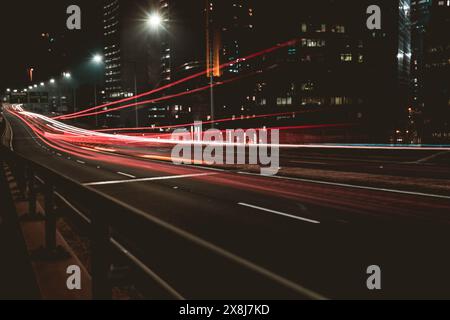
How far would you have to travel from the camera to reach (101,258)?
3.76 m

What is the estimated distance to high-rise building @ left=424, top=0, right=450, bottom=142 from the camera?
400ft

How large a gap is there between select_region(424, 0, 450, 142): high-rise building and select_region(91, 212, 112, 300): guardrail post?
394ft

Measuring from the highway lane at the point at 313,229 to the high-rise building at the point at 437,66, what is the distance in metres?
111

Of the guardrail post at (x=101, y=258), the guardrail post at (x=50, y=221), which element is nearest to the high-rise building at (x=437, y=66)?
the guardrail post at (x=50, y=221)

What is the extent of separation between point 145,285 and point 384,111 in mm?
115270

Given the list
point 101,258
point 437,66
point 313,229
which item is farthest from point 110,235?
point 437,66

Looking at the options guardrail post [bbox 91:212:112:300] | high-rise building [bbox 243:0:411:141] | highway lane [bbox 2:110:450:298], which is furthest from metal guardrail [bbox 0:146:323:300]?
high-rise building [bbox 243:0:411:141]

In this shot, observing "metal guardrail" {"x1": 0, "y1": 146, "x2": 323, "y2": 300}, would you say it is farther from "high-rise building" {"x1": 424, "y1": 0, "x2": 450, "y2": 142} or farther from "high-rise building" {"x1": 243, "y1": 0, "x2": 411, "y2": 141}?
"high-rise building" {"x1": 424, "y1": 0, "x2": 450, "y2": 142}

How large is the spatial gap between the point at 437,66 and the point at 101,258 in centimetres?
16039

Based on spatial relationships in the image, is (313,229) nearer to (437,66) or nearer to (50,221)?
(50,221)

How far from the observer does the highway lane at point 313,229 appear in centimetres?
584

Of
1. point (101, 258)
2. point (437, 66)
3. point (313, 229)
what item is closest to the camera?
point (101, 258)

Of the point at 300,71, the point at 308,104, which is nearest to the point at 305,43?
the point at 300,71
